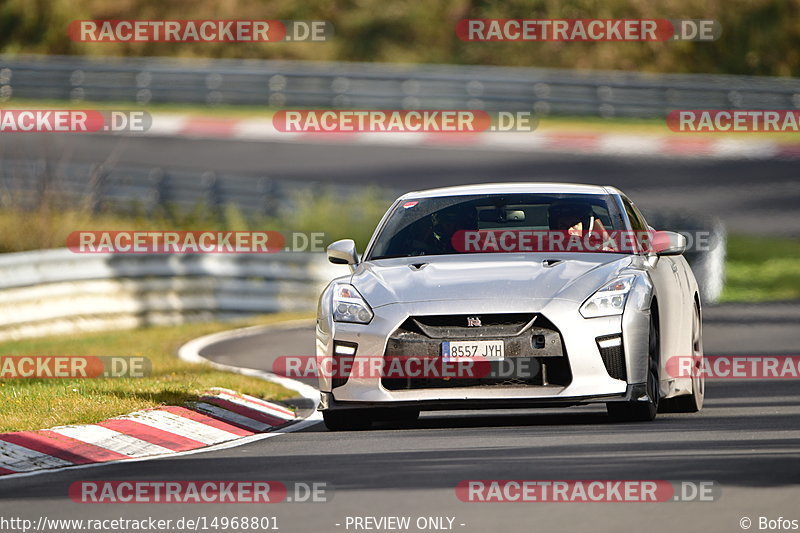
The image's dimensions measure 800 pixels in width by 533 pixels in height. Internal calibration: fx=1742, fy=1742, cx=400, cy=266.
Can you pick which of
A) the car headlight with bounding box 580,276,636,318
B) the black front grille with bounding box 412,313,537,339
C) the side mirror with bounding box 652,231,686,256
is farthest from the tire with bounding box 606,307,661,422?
the black front grille with bounding box 412,313,537,339

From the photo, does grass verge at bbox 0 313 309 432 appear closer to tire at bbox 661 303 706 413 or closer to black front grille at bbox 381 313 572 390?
black front grille at bbox 381 313 572 390

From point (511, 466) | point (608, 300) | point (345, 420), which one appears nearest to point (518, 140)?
point (345, 420)

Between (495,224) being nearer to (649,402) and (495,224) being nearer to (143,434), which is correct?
(649,402)

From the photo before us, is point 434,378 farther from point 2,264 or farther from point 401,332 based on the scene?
point 2,264

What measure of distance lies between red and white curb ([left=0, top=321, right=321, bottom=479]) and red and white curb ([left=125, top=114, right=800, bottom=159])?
22.6m

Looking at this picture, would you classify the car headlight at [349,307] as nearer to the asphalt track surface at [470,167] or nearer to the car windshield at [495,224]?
the car windshield at [495,224]

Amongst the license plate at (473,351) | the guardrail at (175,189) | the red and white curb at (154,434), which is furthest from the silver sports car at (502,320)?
the guardrail at (175,189)

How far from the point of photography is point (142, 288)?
21.7 meters

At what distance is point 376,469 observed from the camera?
8867 mm

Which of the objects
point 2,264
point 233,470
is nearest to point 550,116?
point 2,264

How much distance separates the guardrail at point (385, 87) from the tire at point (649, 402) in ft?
83.1

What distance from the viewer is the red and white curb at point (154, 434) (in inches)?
385

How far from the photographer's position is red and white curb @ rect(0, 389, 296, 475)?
32.2 ft

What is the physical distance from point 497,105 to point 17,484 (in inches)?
1169
